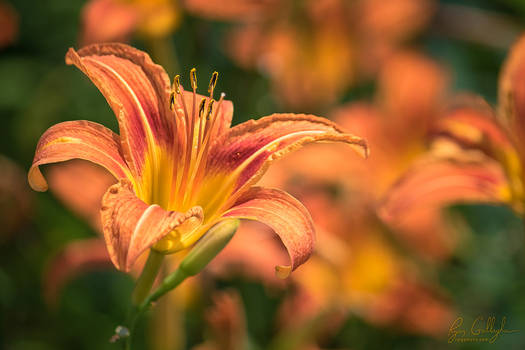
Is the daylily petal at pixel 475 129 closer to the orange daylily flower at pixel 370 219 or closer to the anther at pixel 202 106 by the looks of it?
the orange daylily flower at pixel 370 219

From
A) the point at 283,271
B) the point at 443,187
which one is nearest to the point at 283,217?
the point at 283,271

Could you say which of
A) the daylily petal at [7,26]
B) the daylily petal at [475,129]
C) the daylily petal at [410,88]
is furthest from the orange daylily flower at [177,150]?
the daylily petal at [410,88]

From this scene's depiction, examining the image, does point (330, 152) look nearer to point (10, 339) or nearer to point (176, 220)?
point (10, 339)

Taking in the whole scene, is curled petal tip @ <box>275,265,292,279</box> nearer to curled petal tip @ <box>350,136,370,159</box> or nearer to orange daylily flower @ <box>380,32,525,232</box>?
curled petal tip @ <box>350,136,370,159</box>

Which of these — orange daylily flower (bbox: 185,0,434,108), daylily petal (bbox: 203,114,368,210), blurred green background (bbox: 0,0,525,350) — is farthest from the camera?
orange daylily flower (bbox: 185,0,434,108)

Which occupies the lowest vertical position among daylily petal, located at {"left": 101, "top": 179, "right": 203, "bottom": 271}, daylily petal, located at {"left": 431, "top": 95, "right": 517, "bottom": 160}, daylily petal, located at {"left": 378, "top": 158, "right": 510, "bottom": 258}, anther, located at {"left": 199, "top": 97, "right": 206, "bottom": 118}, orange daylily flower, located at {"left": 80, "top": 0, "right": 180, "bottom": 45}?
daylily petal, located at {"left": 101, "top": 179, "right": 203, "bottom": 271}

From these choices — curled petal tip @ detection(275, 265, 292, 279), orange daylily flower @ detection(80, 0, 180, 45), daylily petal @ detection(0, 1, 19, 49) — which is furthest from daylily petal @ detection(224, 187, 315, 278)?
daylily petal @ detection(0, 1, 19, 49)

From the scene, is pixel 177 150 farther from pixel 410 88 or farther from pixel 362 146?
pixel 410 88
